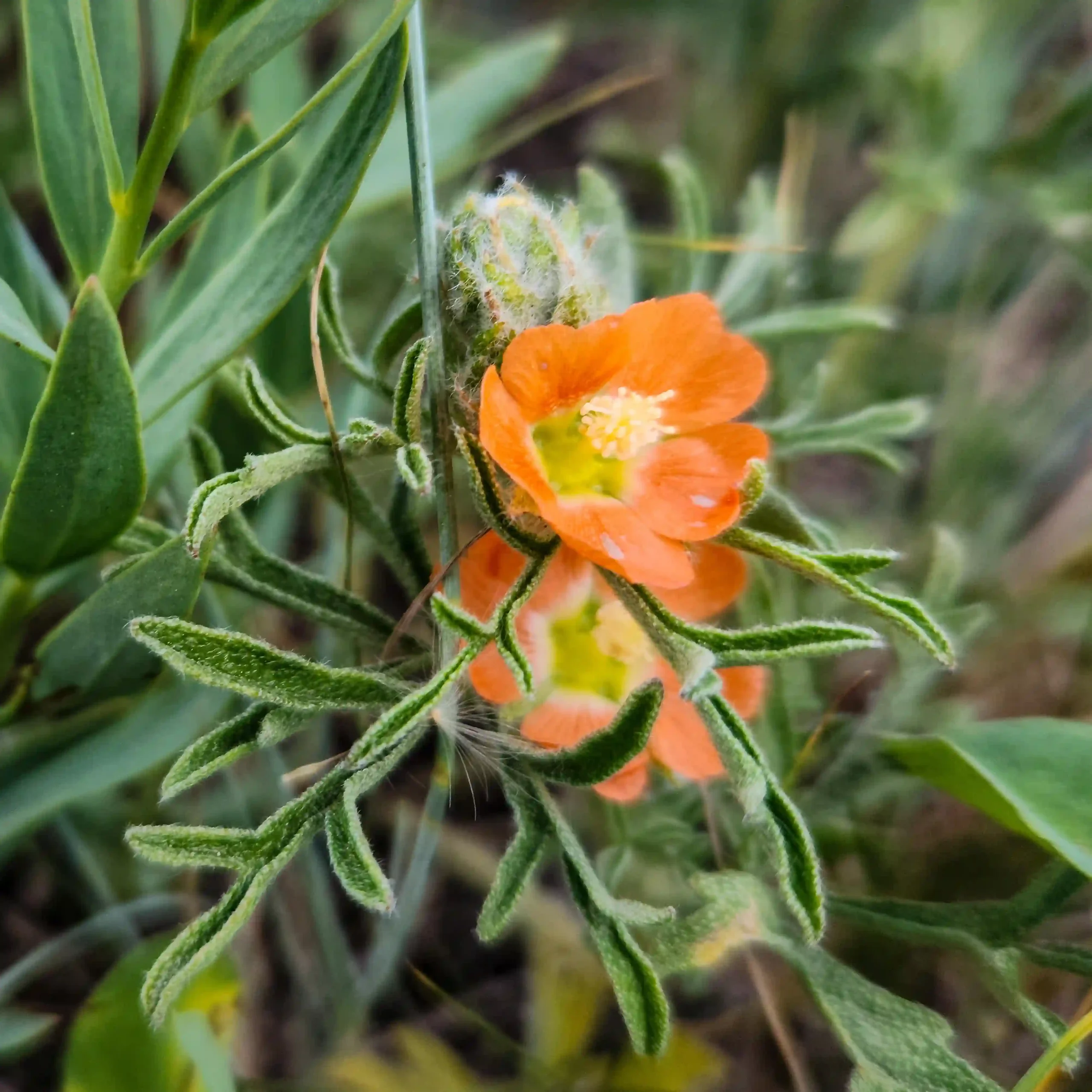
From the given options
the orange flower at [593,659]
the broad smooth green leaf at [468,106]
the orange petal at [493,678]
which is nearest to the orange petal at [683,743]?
the orange flower at [593,659]

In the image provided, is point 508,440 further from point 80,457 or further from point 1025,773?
point 1025,773

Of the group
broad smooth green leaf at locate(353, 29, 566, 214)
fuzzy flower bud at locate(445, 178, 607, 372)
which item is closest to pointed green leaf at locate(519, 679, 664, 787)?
fuzzy flower bud at locate(445, 178, 607, 372)

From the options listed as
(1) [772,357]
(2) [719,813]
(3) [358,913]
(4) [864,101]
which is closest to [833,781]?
(2) [719,813]

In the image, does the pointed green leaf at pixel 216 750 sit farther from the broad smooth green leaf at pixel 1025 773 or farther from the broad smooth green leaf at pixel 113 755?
the broad smooth green leaf at pixel 1025 773

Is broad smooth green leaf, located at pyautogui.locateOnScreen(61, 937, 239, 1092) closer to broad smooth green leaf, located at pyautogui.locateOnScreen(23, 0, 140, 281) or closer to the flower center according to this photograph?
the flower center

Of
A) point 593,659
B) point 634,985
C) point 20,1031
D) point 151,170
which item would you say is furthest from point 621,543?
point 20,1031

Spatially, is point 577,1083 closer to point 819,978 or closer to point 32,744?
point 819,978
